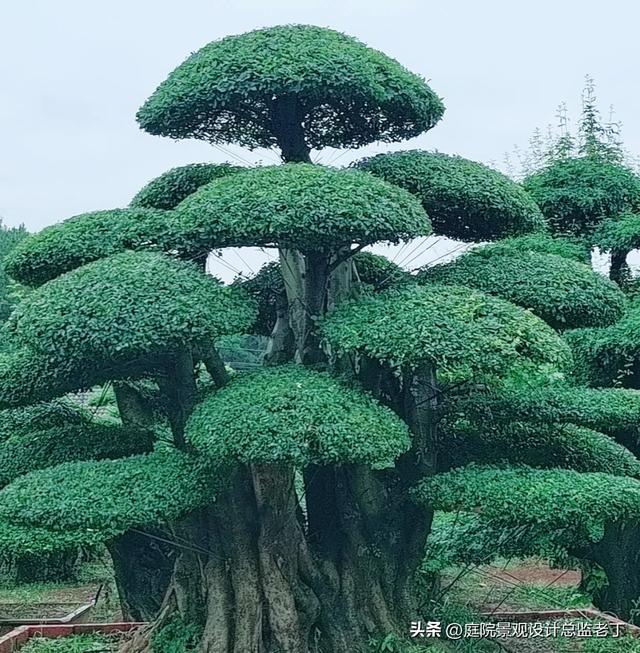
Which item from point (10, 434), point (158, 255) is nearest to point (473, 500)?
point (158, 255)

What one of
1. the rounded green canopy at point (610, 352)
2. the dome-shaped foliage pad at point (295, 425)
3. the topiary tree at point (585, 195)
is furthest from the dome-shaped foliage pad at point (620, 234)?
the dome-shaped foliage pad at point (295, 425)

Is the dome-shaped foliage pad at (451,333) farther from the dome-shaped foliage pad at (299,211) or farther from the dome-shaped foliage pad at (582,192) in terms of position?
the dome-shaped foliage pad at (582,192)

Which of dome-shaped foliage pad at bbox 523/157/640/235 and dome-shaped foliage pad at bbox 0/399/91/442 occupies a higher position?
dome-shaped foliage pad at bbox 523/157/640/235

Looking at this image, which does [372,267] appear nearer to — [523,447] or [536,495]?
[523,447]

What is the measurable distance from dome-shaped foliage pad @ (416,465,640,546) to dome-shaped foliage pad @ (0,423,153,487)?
6.19 feet

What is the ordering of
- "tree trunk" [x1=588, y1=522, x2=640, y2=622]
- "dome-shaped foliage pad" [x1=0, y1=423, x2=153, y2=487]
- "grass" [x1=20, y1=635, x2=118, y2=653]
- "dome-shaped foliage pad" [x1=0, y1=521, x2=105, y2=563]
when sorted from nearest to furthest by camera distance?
"dome-shaped foliage pad" [x1=0, y1=521, x2=105, y2=563] < "dome-shaped foliage pad" [x1=0, y1=423, x2=153, y2=487] < "grass" [x1=20, y1=635, x2=118, y2=653] < "tree trunk" [x1=588, y1=522, x2=640, y2=622]

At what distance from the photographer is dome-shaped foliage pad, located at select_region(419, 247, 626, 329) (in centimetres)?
→ 511

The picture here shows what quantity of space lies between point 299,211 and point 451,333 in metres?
0.90

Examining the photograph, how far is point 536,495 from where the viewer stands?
4.59 meters

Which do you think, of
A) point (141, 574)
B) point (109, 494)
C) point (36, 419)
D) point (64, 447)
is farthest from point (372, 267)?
point (141, 574)

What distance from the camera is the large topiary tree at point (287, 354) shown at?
4.39 meters

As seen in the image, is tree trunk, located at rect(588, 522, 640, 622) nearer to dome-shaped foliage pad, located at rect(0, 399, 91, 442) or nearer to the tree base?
the tree base

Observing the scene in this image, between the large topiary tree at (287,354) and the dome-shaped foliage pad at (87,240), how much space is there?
0.04 feet

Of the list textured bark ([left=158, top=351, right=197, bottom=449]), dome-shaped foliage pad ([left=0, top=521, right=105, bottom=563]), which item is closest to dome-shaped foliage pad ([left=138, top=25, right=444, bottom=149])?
textured bark ([left=158, top=351, right=197, bottom=449])
